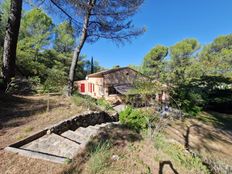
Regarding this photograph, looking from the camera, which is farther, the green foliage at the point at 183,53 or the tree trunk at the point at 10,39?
the green foliage at the point at 183,53

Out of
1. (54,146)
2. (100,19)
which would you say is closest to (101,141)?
(54,146)

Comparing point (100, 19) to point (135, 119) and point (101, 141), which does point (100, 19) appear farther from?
point (101, 141)

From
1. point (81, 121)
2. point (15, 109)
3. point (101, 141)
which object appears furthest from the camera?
point (81, 121)

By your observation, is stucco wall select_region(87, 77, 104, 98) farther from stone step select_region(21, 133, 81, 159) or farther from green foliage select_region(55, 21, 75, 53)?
stone step select_region(21, 133, 81, 159)

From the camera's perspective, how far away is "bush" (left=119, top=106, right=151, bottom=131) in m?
7.02

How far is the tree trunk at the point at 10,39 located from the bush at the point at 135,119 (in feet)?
19.5

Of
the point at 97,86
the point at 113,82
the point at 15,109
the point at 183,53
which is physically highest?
the point at 183,53

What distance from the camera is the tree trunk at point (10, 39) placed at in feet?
24.7

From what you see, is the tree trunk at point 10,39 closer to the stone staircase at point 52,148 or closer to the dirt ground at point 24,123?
the dirt ground at point 24,123

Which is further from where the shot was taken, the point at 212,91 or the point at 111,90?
the point at 111,90

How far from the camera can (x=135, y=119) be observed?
738 cm

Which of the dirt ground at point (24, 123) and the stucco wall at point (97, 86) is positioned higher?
the stucco wall at point (97, 86)

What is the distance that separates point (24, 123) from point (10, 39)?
15.9 ft

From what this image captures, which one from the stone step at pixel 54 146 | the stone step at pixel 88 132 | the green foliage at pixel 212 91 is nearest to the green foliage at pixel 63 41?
the green foliage at pixel 212 91
